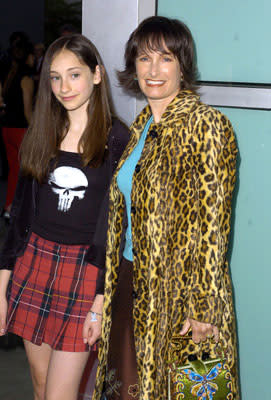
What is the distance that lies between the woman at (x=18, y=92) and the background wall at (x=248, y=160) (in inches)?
177

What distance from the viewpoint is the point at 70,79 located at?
9.31 feet

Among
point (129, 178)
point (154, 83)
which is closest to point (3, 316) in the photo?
point (129, 178)

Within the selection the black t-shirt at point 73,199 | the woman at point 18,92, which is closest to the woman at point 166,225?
the black t-shirt at point 73,199

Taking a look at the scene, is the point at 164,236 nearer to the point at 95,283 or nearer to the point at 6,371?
the point at 95,283

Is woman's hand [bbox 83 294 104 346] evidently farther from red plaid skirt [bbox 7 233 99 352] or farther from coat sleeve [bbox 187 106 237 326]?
coat sleeve [bbox 187 106 237 326]

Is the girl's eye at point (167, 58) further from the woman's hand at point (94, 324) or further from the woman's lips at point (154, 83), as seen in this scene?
the woman's hand at point (94, 324)

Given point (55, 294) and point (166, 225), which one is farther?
point (55, 294)

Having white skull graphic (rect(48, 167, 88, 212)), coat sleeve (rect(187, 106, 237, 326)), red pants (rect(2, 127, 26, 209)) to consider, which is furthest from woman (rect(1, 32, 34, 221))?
coat sleeve (rect(187, 106, 237, 326))

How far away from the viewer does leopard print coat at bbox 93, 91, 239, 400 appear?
7.96 ft

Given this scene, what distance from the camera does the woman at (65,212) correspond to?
284 centimetres

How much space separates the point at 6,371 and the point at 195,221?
102 inches

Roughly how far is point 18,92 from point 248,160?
5017 mm

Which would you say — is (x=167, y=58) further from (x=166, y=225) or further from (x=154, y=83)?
(x=166, y=225)

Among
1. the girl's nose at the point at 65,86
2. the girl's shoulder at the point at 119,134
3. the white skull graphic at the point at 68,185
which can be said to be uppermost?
the girl's nose at the point at 65,86
